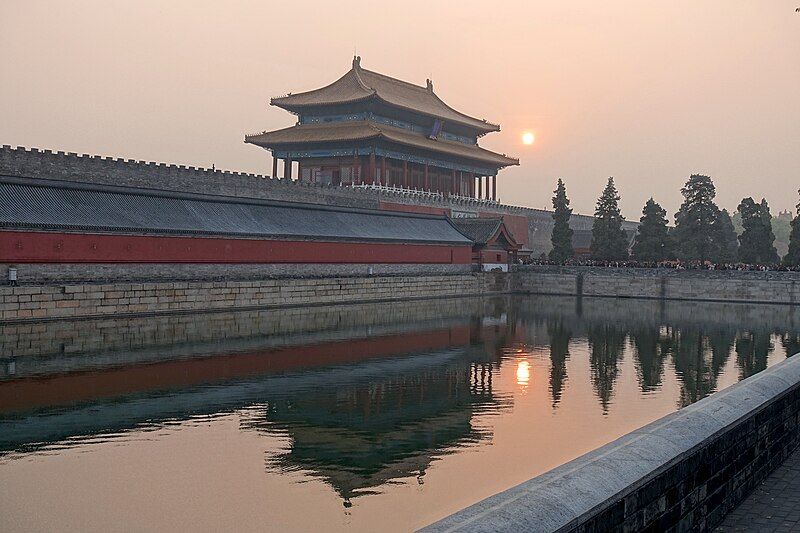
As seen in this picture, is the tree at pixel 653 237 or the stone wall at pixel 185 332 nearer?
the stone wall at pixel 185 332

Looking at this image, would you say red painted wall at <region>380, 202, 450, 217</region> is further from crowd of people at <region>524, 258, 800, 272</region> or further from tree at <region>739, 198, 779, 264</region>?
tree at <region>739, 198, 779, 264</region>

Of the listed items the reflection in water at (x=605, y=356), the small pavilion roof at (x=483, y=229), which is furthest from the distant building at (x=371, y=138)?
the reflection in water at (x=605, y=356)

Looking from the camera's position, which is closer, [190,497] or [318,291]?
[190,497]

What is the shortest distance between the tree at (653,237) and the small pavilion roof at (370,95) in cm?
1908

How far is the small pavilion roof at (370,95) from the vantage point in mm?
64188

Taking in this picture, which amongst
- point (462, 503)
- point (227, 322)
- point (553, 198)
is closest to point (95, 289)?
point (227, 322)

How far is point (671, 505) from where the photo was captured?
23.1ft

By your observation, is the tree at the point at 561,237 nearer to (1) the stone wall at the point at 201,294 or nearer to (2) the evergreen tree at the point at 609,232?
(2) the evergreen tree at the point at 609,232

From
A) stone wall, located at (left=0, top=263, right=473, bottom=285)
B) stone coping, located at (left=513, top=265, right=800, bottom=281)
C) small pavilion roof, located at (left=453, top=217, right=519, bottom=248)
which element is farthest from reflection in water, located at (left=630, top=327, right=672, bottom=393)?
small pavilion roof, located at (left=453, top=217, right=519, bottom=248)

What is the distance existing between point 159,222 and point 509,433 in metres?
23.4

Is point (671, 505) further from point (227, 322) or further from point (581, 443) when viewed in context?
point (227, 322)

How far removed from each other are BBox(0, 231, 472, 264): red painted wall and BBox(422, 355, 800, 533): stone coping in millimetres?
25474

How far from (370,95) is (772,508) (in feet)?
185

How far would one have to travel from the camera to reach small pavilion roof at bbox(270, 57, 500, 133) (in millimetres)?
64188
